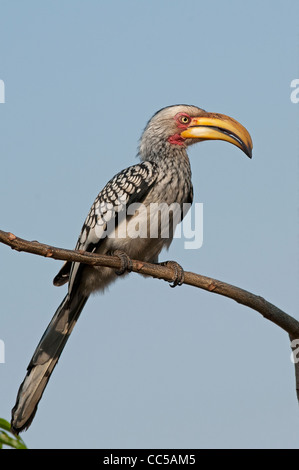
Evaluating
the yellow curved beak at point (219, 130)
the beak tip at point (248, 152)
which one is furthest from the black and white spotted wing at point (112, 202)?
the beak tip at point (248, 152)

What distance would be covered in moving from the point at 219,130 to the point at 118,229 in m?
1.36

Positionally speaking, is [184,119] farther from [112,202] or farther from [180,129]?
[112,202]

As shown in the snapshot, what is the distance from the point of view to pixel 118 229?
5391 millimetres

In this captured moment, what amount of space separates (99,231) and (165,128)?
1.38m

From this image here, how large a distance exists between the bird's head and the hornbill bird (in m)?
0.01

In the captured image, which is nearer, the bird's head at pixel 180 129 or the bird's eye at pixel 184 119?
the bird's head at pixel 180 129

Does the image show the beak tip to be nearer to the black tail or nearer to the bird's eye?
the bird's eye

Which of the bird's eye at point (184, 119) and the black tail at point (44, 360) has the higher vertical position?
the bird's eye at point (184, 119)

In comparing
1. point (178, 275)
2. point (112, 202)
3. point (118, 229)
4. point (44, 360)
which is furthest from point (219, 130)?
point (44, 360)

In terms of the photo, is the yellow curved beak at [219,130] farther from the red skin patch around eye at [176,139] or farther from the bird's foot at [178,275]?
the bird's foot at [178,275]

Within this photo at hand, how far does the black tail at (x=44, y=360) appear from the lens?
517 cm
